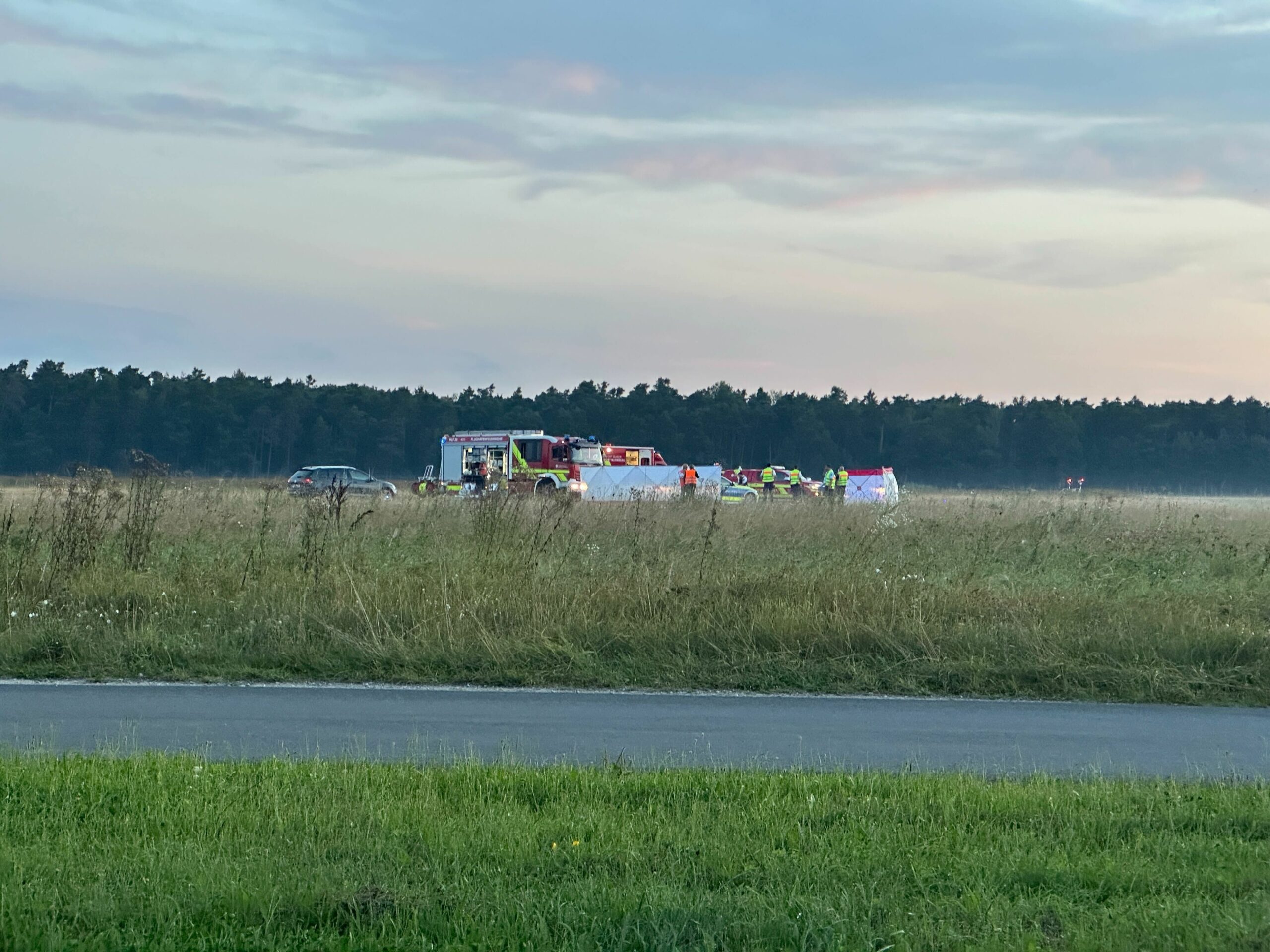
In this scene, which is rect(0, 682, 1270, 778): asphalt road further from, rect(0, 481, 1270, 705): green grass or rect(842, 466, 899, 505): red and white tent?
rect(842, 466, 899, 505): red and white tent

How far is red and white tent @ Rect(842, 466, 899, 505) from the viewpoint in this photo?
36.0m

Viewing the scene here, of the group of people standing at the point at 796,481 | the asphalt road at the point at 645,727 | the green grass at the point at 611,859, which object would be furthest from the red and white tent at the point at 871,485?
the green grass at the point at 611,859

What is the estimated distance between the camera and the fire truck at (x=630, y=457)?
47.0 m

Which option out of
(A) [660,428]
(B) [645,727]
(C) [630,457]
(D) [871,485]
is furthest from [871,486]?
(A) [660,428]

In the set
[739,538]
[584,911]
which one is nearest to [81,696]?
[584,911]

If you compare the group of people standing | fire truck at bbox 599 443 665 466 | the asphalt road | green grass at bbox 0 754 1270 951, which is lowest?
the asphalt road

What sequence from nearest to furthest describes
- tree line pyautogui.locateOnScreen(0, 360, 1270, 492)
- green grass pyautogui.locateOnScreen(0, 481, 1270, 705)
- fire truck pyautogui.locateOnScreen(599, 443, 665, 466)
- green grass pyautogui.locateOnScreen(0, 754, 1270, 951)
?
1. green grass pyautogui.locateOnScreen(0, 754, 1270, 951)
2. green grass pyautogui.locateOnScreen(0, 481, 1270, 705)
3. fire truck pyautogui.locateOnScreen(599, 443, 665, 466)
4. tree line pyautogui.locateOnScreen(0, 360, 1270, 492)

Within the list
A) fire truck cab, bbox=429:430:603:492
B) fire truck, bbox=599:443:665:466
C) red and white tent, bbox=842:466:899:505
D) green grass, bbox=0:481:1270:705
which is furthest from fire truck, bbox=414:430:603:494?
green grass, bbox=0:481:1270:705

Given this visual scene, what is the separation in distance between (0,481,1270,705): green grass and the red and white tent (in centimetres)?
1988

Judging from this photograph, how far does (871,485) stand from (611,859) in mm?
34654

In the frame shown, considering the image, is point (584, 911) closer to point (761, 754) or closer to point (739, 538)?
point (761, 754)

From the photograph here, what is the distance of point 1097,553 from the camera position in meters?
18.9

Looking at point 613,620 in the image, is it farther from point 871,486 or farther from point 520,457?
point 520,457

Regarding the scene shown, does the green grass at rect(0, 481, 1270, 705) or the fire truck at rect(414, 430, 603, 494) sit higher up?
the fire truck at rect(414, 430, 603, 494)
